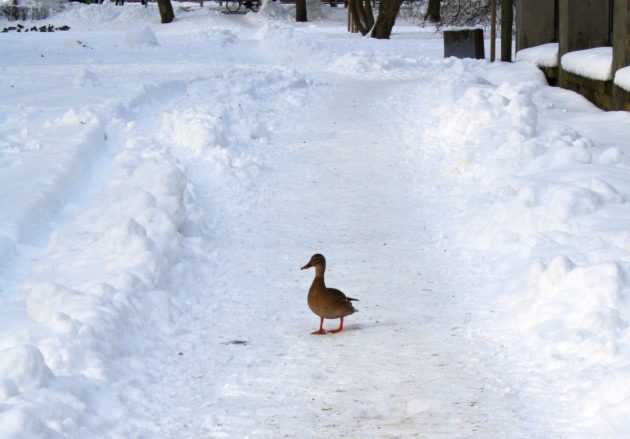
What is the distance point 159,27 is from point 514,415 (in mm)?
36098

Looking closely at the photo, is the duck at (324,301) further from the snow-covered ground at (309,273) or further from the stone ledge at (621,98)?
the stone ledge at (621,98)

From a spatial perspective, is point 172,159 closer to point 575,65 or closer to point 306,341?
point 306,341

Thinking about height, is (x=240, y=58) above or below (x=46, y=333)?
below

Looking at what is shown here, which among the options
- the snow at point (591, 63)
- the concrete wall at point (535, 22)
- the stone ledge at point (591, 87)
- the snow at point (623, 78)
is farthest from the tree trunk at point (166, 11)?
the snow at point (623, 78)

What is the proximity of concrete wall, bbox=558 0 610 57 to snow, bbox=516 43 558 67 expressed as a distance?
1.05 m

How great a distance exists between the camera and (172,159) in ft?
37.9

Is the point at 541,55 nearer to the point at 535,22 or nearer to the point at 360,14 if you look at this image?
the point at 535,22

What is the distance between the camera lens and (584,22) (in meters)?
17.9

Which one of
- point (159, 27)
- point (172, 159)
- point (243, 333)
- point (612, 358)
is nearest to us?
point (612, 358)

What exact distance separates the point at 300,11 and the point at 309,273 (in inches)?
1601

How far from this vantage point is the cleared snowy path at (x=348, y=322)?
215 inches

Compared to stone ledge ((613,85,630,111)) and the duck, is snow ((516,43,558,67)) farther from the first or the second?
the duck

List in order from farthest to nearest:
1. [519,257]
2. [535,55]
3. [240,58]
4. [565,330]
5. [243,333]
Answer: [240,58], [535,55], [519,257], [243,333], [565,330]

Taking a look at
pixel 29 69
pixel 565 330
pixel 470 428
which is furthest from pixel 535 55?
pixel 470 428
